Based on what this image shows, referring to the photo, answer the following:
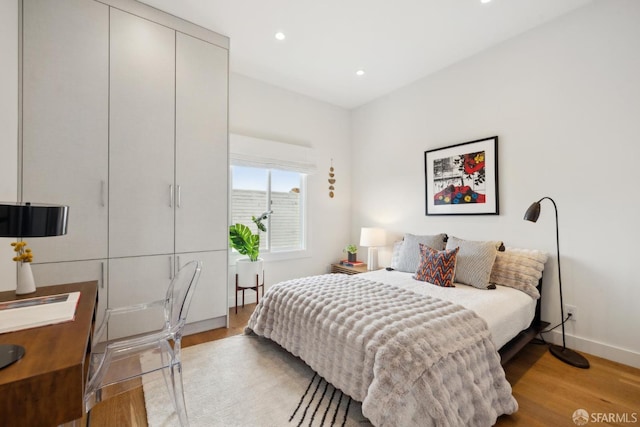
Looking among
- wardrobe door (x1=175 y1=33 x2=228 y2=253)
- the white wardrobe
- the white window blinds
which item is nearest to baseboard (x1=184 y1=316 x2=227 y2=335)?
the white wardrobe

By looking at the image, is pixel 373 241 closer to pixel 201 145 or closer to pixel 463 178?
pixel 463 178

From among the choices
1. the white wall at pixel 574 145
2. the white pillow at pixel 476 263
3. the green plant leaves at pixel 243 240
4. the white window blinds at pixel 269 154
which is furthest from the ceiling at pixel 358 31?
the white pillow at pixel 476 263

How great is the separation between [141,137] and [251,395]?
220 centimetres

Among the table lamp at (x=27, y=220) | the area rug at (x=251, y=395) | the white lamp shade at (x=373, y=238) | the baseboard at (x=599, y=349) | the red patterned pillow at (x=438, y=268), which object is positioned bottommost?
the area rug at (x=251, y=395)

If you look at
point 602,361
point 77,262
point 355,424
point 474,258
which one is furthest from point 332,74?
point 602,361

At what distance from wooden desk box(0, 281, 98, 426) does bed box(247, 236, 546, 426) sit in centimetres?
117

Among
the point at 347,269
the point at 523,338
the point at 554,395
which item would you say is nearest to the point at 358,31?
the point at 347,269

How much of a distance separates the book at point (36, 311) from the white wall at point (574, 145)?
3.30 m

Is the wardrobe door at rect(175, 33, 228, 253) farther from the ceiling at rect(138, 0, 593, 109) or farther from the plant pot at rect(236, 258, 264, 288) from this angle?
the plant pot at rect(236, 258, 264, 288)

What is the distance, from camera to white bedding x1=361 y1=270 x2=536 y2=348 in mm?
1900

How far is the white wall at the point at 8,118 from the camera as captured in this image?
5.59 ft

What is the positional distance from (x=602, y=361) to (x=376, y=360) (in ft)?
6.90

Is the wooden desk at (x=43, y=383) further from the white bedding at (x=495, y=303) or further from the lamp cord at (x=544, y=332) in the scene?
the lamp cord at (x=544, y=332)

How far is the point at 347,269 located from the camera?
394cm
